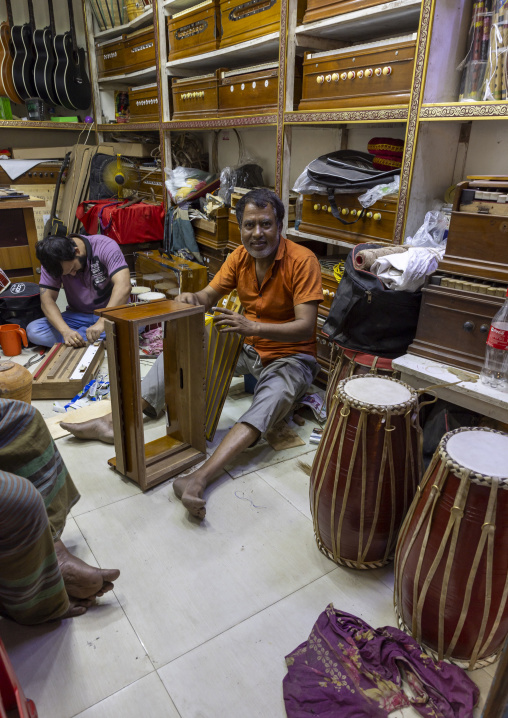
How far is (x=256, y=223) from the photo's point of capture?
2.27 meters

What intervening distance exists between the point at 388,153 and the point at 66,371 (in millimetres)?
2178

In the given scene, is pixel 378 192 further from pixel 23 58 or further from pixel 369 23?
pixel 23 58

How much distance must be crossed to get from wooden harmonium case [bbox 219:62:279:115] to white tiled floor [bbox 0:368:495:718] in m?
2.36

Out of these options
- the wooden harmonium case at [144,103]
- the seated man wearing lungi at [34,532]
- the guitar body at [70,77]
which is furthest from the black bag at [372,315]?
the guitar body at [70,77]

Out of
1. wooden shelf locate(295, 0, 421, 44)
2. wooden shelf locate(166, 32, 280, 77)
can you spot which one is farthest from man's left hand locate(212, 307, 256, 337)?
wooden shelf locate(166, 32, 280, 77)

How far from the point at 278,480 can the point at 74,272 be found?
196 centimetres

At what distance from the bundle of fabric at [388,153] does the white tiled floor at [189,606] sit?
164cm

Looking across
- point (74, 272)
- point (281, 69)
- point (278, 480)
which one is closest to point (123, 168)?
point (74, 272)

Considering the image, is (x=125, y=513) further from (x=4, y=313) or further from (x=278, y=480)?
(x=4, y=313)

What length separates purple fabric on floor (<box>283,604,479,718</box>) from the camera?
1.17m

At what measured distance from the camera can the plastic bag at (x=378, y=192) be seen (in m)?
2.26

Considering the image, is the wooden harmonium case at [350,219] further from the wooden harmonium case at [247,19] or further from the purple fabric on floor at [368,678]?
the purple fabric on floor at [368,678]

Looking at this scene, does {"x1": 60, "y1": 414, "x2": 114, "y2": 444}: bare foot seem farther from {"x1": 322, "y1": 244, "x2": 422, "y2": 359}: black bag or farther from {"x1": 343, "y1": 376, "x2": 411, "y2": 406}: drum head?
{"x1": 343, "y1": 376, "x2": 411, "y2": 406}: drum head

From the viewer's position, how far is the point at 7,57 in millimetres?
5152
